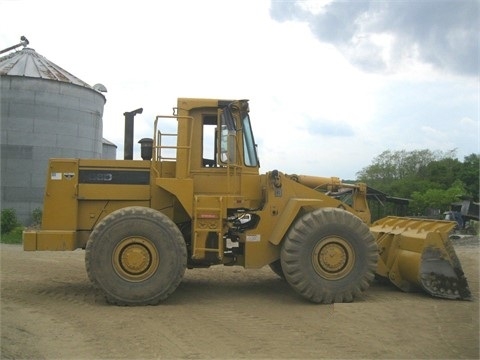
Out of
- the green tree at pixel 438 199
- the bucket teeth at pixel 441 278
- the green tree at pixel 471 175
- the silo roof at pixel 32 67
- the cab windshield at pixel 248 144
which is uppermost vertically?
the silo roof at pixel 32 67

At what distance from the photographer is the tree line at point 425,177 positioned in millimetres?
35031

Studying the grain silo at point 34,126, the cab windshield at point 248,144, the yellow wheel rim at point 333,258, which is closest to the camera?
the yellow wheel rim at point 333,258

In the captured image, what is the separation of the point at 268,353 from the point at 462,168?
45.6 m

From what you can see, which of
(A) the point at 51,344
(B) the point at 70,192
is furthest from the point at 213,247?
(A) the point at 51,344

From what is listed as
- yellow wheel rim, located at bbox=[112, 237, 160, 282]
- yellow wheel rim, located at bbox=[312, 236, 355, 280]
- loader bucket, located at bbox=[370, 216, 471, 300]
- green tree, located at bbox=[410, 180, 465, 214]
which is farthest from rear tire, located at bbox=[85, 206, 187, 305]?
green tree, located at bbox=[410, 180, 465, 214]

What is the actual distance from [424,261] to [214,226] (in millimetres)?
3273

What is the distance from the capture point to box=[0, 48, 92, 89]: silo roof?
21.6 meters

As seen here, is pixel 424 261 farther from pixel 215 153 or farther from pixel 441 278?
pixel 215 153

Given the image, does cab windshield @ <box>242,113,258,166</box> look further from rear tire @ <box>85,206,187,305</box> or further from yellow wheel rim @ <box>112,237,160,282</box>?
yellow wheel rim @ <box>112,237,160,282</box>

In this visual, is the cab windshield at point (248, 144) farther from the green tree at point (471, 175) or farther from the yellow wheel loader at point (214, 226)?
the green tree at point (471, 175)

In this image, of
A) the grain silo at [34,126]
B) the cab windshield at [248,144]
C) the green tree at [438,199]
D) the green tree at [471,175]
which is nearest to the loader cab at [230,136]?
the cab windshield at [248,144]

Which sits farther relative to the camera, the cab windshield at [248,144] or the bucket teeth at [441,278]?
the cab windshield at [248,144]

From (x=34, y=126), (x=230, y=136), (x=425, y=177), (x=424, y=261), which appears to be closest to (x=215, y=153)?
(x=230, y=136)

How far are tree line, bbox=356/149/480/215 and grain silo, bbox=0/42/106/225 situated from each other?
52.1 feet
